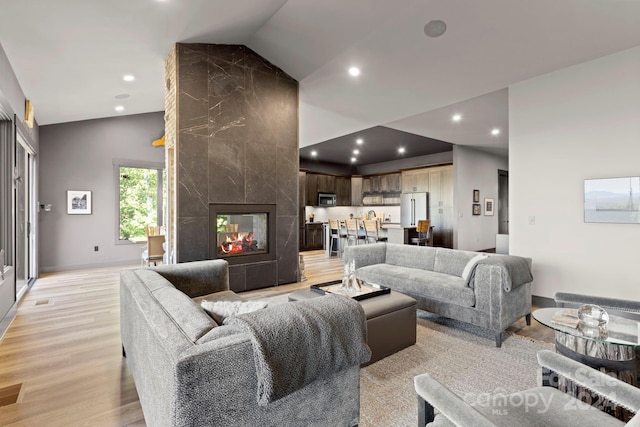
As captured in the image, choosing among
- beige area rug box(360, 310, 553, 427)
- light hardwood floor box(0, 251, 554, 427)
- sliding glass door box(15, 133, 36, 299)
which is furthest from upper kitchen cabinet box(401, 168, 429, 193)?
sliding glass door box(15, 133, 36, 299)

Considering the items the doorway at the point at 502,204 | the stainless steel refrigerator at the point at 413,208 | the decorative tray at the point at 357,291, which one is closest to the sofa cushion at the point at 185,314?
the decorative tray at the point at 357,291

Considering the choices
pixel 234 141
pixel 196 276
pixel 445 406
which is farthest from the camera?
pixel 234 141

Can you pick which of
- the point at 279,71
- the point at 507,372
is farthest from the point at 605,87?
A: the point at 279,71

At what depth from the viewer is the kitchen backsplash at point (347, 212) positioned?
35.7ft

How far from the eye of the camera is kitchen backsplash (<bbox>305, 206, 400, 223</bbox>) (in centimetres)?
1087

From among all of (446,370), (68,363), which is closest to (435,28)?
(446,370)

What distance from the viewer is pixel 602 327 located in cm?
193

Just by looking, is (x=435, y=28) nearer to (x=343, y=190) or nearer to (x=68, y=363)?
(x=68, y=363)

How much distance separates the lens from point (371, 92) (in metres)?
4.99

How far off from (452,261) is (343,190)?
25.5ft

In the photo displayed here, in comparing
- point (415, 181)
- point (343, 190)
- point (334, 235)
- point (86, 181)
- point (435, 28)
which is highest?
point (435, 28)

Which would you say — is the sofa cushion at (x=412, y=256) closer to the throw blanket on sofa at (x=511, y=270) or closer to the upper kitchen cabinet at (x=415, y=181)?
the throw blanket on sofa at (x=511, y=270)

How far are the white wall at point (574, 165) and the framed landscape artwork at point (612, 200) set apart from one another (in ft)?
0.22

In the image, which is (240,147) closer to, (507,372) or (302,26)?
(302,26)
